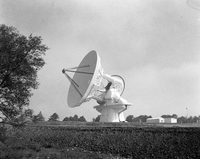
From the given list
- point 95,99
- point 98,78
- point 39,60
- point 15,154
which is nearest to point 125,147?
point 15,154

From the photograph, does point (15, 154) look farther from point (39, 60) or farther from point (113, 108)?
point (113, 108)

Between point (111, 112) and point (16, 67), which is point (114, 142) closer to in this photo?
point (16, 67)

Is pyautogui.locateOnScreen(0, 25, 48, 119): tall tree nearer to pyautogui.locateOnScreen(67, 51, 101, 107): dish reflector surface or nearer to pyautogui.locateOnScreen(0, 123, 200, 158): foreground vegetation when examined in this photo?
pyautogui.locateOnScreen(0, 123, 200, 158): foreground vegetation

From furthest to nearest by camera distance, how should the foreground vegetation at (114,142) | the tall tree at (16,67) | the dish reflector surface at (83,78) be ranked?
1. the dish reflector surface at (83,78)
2. the foreground vegetation at (114,142)
3. the tall tree at (16,67)

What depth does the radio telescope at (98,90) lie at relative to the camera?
2884 centimetres

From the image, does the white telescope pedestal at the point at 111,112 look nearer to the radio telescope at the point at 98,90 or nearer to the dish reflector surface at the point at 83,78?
the radio telescope at the point at 98,90

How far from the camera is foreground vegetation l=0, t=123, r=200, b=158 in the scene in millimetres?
16188

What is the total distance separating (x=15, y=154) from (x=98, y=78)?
17.3m

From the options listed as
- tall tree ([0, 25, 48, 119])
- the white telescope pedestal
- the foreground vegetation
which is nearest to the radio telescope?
the white telescope pedestal

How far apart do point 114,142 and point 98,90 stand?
15.6 m

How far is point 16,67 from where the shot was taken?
458 inches

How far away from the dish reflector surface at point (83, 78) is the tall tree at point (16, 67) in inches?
598

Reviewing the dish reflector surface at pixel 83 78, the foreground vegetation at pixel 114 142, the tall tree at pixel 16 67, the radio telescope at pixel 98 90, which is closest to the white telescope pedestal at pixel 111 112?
the radio telescope at pixel 98 90

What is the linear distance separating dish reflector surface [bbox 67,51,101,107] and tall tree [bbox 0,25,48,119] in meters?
15.2
